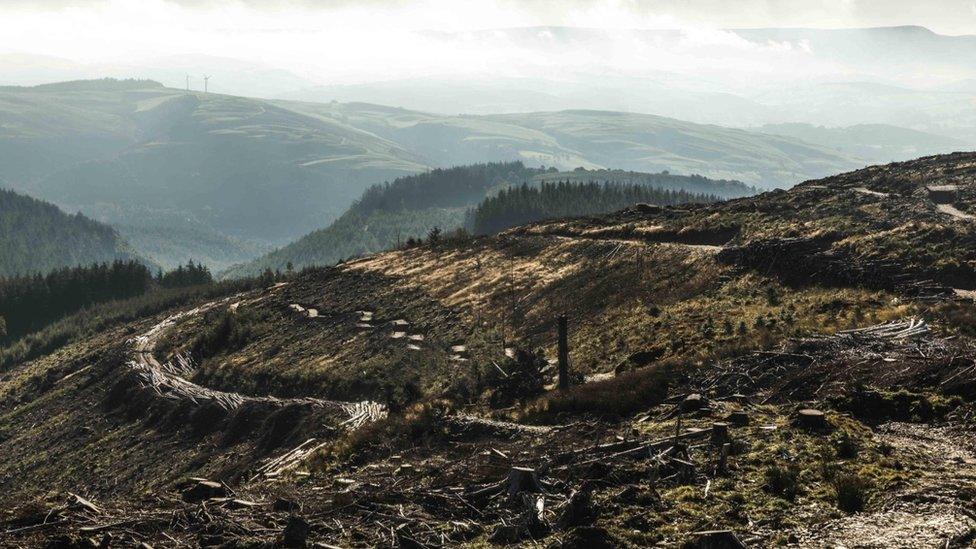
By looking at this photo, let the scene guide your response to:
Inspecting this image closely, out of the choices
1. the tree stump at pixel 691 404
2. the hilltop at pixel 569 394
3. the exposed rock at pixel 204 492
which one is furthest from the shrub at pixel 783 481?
the exposed rock at pixel 204 492

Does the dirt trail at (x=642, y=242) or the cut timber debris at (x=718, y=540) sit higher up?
the cut timber debris at (x=718, y=540)

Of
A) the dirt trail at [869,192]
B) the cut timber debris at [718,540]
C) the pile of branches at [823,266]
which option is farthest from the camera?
the dirt trail at [869,192]

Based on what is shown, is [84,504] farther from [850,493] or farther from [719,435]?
[850,493]

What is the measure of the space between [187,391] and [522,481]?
51736mm

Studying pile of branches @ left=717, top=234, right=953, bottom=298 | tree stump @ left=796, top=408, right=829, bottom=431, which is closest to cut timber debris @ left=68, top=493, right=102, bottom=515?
tree stump @ left=796, top=408, right=829, bottom=431

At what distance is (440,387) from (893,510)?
33089 millimetres

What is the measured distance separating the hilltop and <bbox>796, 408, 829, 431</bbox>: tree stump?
0.07 meters

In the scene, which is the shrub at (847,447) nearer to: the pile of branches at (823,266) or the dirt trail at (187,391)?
the pile of branches at (823,266)

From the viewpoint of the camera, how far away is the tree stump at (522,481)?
20.1 meters

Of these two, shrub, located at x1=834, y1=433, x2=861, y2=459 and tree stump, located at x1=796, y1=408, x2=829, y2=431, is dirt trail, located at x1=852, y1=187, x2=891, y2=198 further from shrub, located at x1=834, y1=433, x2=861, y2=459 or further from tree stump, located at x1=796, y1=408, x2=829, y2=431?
shrub, located at x1=834, y1=433, x2=861, y2=459

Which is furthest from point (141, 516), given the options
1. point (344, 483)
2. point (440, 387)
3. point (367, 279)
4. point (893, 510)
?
point (367, 279)

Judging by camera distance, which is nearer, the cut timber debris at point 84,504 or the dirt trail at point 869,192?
the cut timber debris at point 84,504

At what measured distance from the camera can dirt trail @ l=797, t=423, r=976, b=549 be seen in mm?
16500

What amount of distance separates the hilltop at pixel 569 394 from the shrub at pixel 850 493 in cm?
6
